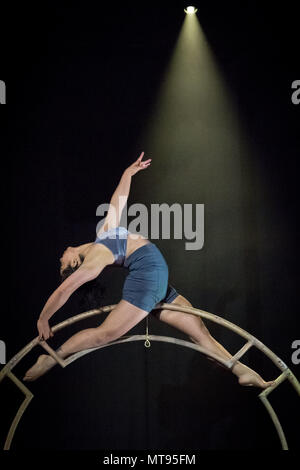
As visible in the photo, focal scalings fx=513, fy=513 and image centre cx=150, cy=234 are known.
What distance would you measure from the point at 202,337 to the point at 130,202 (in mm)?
975

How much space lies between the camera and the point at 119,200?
3.21 meters

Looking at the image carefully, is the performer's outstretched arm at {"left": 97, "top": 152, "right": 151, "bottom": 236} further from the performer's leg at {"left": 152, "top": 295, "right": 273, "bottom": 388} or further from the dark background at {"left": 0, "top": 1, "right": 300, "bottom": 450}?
the performer's leg at {"left": 152, "top": 295, "right": 273, "bottom": 388}

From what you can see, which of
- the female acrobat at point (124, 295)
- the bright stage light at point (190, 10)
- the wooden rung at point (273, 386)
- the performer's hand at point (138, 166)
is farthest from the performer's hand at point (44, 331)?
the bright stage light at point (190, 10)

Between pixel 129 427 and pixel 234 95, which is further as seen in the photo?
pixel 234 95

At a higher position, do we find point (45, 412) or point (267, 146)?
point (267, 146)

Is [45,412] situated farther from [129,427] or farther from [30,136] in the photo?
[30,136]

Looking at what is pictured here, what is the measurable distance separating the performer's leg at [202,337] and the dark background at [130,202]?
30cm

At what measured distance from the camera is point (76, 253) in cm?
317

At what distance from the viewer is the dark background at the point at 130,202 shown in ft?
10.7

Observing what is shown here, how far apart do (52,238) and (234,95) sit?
1538 millimetres

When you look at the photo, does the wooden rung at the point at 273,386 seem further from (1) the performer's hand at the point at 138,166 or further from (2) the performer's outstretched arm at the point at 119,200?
(1) the performer's hand at the point at 138,166

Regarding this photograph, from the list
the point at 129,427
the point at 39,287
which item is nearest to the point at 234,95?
the point at 39,287

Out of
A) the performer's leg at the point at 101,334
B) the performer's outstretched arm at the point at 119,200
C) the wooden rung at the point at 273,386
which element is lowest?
the wooden rung at the point at 273,386

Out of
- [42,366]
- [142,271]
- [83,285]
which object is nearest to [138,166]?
[142,271]
